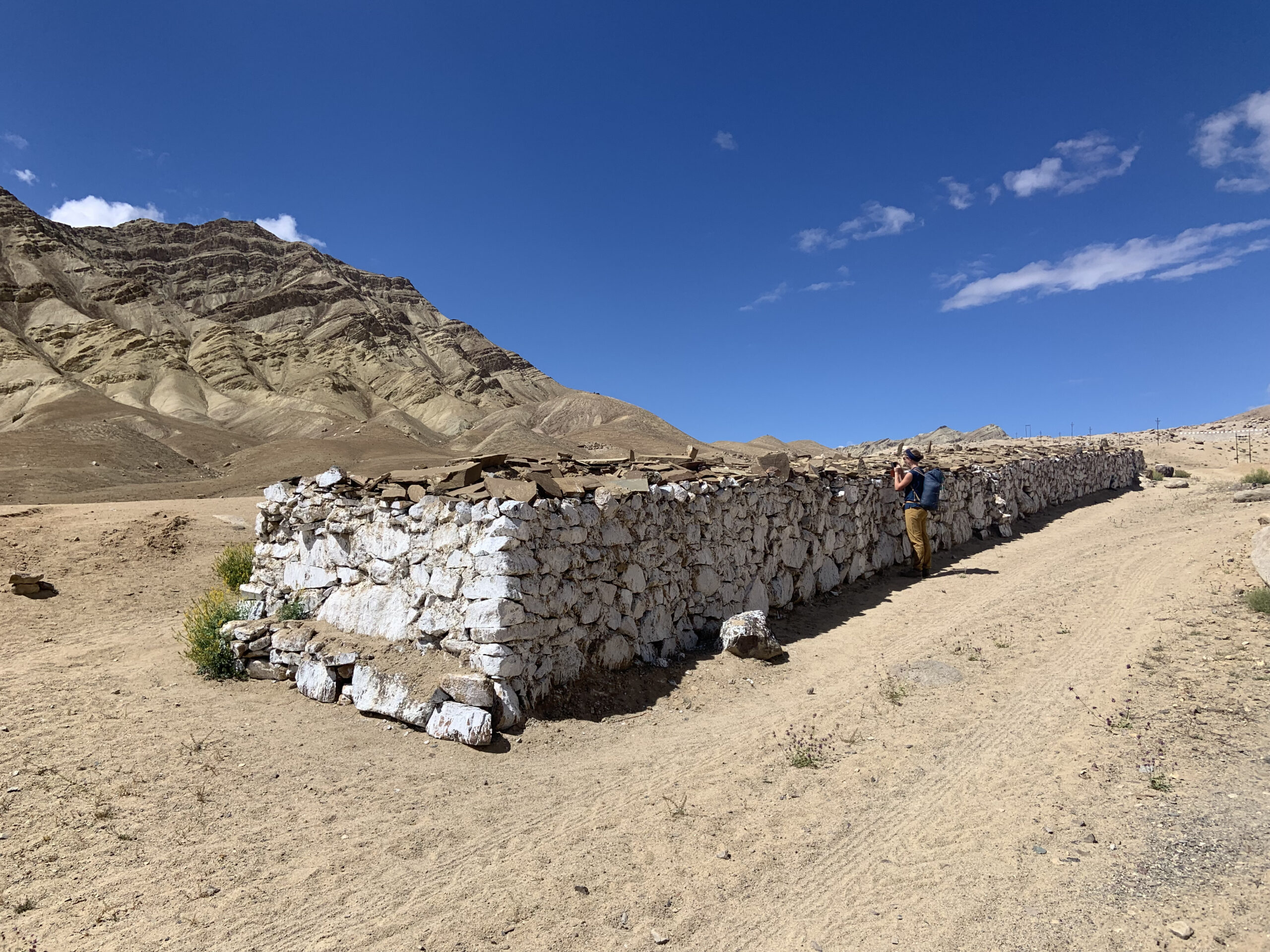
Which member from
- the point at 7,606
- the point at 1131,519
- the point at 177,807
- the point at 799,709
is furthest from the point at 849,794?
the point at 1131,519

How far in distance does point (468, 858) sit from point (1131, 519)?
1586 cm

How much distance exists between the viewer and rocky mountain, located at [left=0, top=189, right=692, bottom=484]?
53.3 metres

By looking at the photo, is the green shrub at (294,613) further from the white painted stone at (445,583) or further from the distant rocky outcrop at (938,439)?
the distant rocky outcrop at (938,439)

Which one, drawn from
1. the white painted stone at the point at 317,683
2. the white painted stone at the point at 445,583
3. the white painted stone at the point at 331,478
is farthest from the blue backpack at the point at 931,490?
the white painted stone at the point at 317,683

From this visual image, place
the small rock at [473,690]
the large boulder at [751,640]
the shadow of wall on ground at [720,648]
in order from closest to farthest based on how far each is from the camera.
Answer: the small rock at [473,690]
the shadow of wall on ground at [720,648]
the large boulder at [751,640]

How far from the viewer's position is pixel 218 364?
69062 millimetres

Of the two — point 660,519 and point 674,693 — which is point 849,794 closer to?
point 674,693

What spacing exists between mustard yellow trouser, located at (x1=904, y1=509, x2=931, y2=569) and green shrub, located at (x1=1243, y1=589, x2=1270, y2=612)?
14.5ft

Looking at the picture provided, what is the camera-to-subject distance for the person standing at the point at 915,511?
11.0m

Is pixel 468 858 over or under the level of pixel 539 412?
under

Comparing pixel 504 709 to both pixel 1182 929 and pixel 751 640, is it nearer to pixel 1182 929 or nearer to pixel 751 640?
pixel 751 640

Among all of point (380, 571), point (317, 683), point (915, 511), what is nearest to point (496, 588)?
point (380, 571)

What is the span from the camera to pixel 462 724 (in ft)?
18.3

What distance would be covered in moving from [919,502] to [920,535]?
1.73ft
